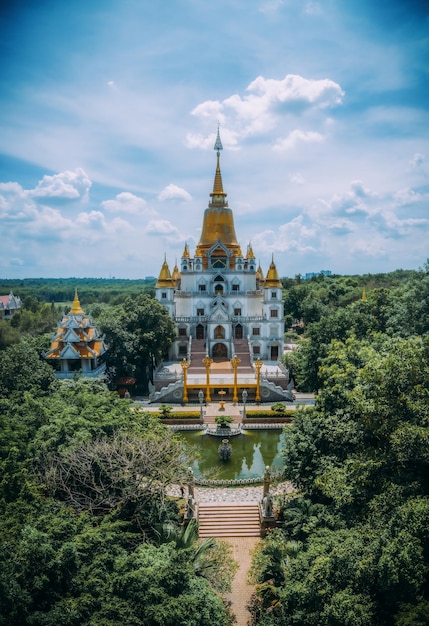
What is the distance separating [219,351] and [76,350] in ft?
42.3

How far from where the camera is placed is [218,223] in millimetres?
47812

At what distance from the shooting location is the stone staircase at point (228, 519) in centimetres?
1716

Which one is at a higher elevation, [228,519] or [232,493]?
[232,493]

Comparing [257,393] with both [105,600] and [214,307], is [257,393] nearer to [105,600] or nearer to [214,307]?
[214,307]

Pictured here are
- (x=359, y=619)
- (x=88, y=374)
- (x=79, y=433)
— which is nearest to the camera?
(x=359, y=619)

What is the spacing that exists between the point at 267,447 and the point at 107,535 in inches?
578

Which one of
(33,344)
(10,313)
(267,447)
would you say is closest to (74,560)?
(267,447)

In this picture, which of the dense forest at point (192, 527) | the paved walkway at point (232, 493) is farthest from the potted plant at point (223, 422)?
the dense forest at point (192, 527)

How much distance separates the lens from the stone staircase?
675 inches

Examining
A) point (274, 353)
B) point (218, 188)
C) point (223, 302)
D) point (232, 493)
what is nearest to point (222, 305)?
point (223, 302)

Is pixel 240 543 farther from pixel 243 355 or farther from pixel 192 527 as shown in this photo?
pixel 243 355

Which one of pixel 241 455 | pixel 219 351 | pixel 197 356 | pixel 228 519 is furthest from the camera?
pixel 219 351

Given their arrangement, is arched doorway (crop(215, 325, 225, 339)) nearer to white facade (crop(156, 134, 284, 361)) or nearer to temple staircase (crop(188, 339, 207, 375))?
white facade (crop(156, 134, 284, 361))

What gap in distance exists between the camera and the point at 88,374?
32844 mm
